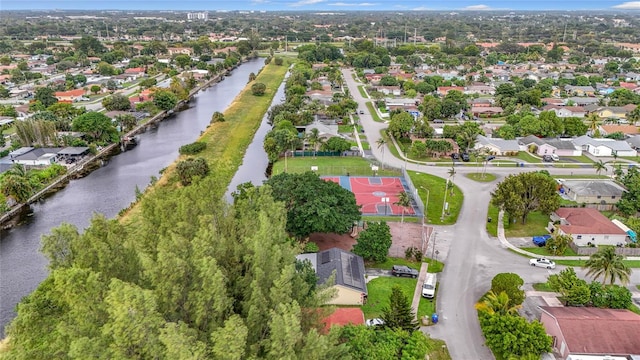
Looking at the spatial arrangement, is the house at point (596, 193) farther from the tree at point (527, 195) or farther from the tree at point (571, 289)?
the tree at point (571, 289)

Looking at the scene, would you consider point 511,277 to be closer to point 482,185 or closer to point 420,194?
point 420,194

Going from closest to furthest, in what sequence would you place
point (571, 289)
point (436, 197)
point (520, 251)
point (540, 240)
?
1. point (571, 289)
2. point (520, 251)
3. point (540, 240)
4. point (436, 197)

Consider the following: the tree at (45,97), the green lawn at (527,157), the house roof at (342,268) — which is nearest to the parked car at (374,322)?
the house roof at (342,268)

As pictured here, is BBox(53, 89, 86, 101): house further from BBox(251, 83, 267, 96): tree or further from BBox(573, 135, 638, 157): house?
BBox(573, 135, 638, 157): house

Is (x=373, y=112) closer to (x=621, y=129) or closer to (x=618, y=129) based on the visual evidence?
(x=618, y=129)

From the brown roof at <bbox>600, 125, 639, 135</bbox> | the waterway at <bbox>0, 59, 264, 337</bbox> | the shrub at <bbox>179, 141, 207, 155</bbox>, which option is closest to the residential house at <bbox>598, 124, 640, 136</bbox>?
the brown roof at <bbox>600, 125, 639, 135</bbox>

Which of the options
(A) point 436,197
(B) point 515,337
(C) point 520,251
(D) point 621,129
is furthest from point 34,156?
(D) point 621,129

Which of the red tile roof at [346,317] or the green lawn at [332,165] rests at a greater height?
the green lawn at [332,165]
